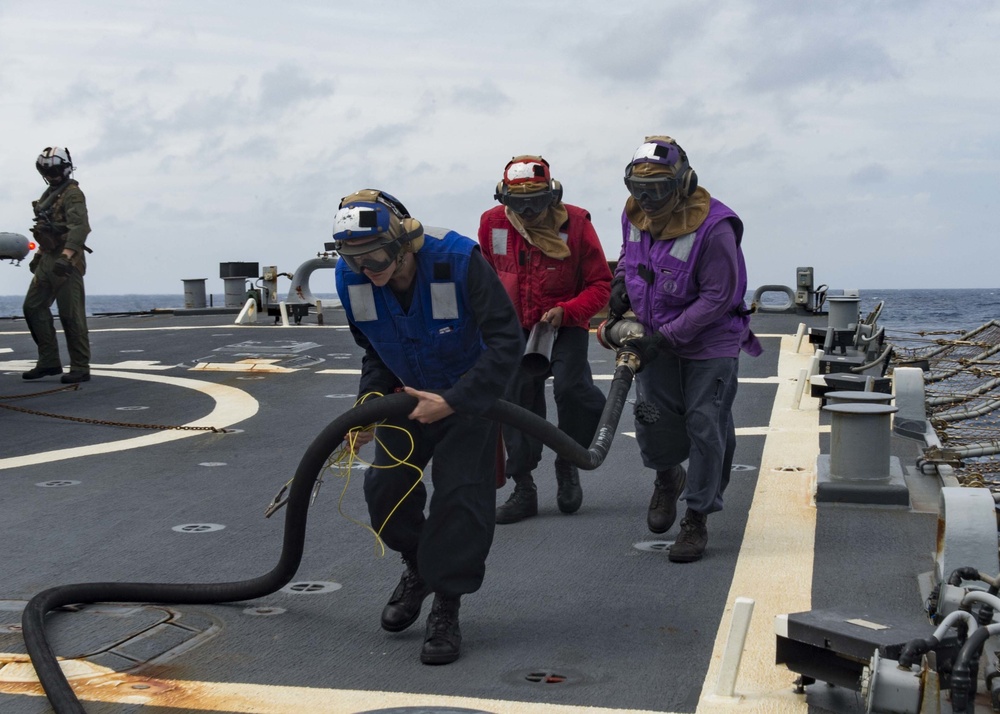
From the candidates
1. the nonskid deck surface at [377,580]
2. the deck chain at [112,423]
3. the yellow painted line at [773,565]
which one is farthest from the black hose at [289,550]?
the deck chain at [112,423]

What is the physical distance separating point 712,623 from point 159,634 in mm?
2120

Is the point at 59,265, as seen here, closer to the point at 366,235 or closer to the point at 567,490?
the point at 567,490

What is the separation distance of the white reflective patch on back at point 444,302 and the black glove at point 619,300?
5.40ft

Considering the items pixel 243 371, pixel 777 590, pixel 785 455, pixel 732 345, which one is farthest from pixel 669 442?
pixel 243 371

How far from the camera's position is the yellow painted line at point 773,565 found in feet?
11.7

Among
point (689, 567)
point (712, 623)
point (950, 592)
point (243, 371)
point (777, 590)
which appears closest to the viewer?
point (950, 592)

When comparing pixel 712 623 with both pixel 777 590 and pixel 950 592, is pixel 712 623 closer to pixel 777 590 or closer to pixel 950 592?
pixel 777 590

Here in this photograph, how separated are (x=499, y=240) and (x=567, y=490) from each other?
1453 mm

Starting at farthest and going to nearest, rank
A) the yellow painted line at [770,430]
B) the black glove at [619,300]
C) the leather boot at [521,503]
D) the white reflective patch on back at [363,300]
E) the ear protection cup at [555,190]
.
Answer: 1. the yellow painted line at [770,430]
2. the leather boot at [521,503]
3. the ear protection cup at [555,190]
4. the black glove at [619,300]
5. the white reflective patch on back at [363,300]

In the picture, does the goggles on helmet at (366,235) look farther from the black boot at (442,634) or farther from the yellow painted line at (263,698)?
the yellow painted line at (263,698)

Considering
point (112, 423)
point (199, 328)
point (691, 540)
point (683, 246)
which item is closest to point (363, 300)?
point (683, 246)

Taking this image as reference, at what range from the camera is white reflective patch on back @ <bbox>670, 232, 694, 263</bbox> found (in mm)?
5215

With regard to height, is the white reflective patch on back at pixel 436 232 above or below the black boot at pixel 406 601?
above

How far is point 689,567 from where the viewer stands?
5.07m
